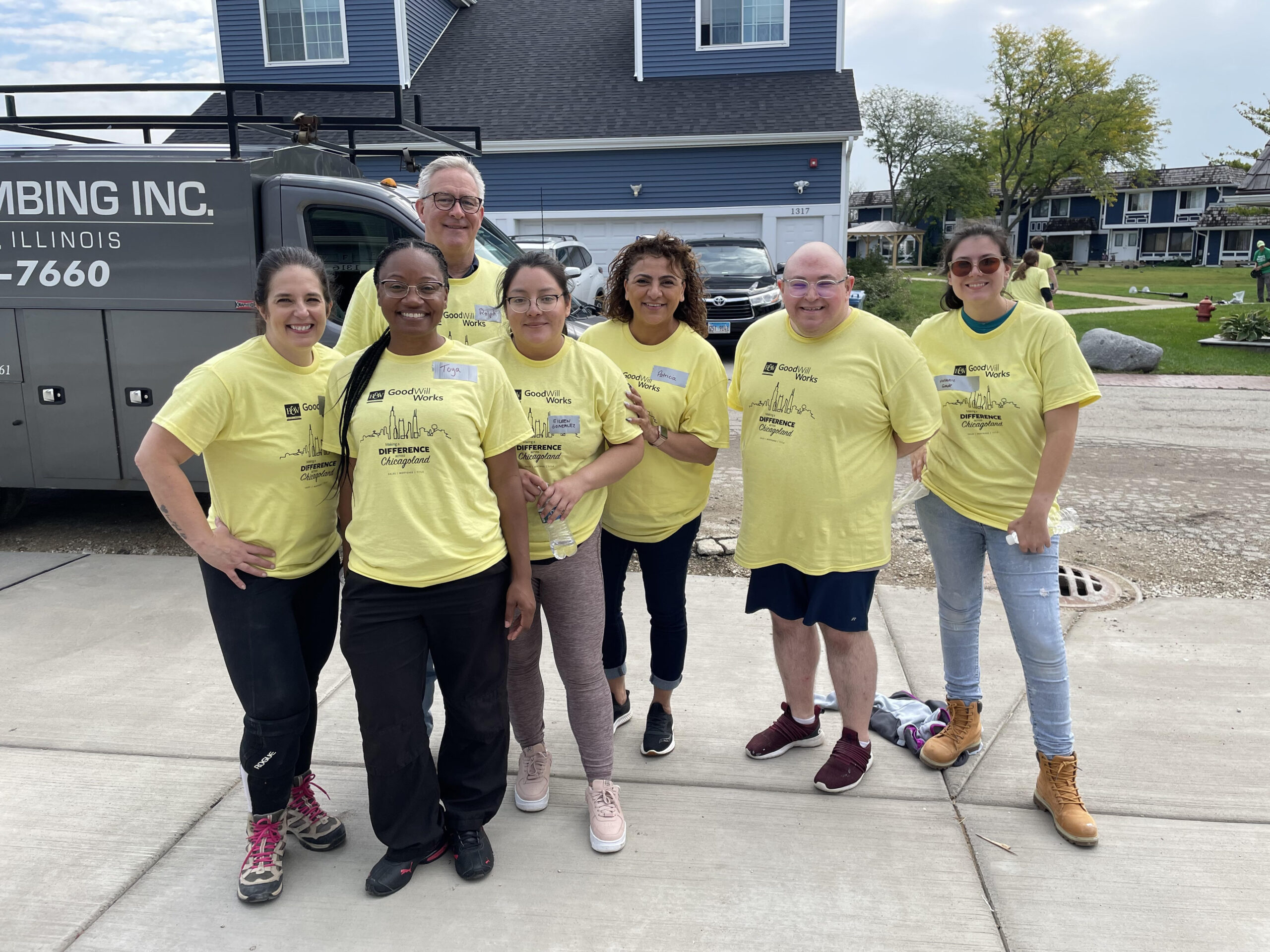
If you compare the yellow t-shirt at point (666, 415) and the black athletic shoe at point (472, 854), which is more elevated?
the yellow t-shirt at point (666, 415)

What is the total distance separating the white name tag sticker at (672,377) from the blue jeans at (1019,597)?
38.5 inches

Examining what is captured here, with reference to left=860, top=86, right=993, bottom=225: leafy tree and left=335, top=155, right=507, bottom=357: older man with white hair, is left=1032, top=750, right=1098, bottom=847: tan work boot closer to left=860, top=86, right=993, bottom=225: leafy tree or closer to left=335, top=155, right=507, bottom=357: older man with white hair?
left=335, top=155, right=507, bottom=357: older man with white hair

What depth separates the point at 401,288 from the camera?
247 cm

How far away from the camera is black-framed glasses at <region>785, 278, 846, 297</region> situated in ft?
9.41

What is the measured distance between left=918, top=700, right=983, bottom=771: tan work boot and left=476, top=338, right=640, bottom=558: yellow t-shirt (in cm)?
153

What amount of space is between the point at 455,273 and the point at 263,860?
1.97m

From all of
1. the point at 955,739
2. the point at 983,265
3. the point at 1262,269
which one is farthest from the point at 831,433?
the point at 1262,269

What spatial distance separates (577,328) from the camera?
6.04 metres

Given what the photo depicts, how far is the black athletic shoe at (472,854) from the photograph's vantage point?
8.87 feet

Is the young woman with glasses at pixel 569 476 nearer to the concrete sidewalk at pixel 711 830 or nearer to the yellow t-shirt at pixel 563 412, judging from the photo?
the yellow t-shirt at pixel 563 412

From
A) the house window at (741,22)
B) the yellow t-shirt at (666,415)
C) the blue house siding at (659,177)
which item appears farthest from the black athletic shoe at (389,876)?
the house window at (741,22)

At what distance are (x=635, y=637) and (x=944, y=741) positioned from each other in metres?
1.64

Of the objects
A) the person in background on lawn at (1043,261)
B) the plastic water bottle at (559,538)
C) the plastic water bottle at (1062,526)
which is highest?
the person in background on lawn at (1043,261)

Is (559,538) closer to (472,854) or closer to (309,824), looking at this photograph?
(472,854)
